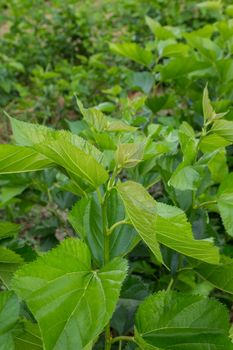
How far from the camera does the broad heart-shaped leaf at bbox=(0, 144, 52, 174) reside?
86 centimetres

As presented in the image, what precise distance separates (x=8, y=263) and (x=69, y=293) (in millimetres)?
269

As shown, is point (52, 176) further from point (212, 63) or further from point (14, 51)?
point (14, 51)

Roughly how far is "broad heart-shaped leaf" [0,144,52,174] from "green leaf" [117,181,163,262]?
8.2 inches

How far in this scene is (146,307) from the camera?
835 millimetres

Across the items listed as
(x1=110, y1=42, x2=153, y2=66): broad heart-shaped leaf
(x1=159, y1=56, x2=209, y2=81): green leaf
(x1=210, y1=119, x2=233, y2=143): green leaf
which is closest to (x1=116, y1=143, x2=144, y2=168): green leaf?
(x1=210, y1=119, x2=233, y2=143): green leaf

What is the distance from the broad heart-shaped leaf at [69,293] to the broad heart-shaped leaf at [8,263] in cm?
22

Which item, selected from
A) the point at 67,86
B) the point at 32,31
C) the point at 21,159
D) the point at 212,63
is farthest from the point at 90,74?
the point at 21,159

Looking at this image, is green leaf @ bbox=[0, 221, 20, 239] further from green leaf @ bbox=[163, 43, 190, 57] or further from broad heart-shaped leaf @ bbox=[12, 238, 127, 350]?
green leaf @ bbox=[163, 43, 190, 57]

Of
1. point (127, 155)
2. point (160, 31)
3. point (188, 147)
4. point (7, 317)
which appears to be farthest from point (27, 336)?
point (160, 31)

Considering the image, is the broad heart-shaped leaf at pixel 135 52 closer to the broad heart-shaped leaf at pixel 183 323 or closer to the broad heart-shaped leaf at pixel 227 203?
the broad heart-shaped leaf at pixel 227 203

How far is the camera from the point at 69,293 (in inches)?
29.4

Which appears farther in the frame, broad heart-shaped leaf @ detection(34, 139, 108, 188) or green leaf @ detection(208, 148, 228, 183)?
green leaf @ detection(208, 148, 228, 183)

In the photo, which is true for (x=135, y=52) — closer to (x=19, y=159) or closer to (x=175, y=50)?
(x=175, y=50)

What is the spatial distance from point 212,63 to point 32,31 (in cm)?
281
